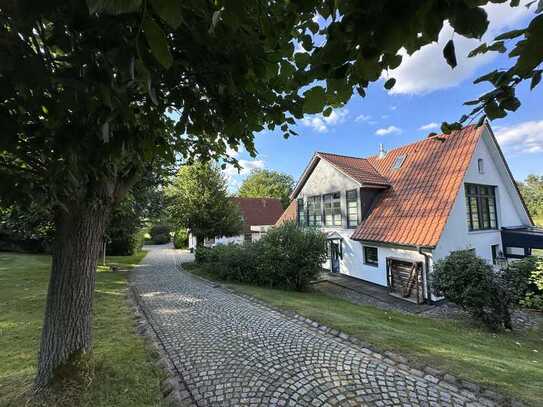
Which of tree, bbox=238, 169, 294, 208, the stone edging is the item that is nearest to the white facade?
the stone edging

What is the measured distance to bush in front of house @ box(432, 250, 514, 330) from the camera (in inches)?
327

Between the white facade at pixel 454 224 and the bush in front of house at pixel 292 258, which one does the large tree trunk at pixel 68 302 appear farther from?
the white facade at pixel 454 224

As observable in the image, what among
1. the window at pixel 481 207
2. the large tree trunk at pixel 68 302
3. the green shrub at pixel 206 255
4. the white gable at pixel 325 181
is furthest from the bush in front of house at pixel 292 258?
the large tree trunk at pixel 68 302

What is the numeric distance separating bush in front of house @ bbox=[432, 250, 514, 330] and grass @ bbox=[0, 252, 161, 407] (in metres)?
8.77

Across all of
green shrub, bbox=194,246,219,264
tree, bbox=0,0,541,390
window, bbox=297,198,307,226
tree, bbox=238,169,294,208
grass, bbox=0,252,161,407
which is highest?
tree, bbox=238,169,294,208

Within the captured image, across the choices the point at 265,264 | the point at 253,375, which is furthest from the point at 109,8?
the point at 265,264

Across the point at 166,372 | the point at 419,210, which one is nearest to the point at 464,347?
the point at 166,372

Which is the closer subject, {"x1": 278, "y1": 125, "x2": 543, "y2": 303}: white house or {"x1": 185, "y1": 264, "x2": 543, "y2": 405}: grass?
{"x1": 185, "y1": 264, "x2": 543, "y2": 405}: grass

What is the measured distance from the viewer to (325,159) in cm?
1738

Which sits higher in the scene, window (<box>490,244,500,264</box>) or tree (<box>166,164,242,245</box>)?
tree (<box>166,164,242,245</box>)

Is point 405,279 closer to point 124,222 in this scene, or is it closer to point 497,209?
point 497,209

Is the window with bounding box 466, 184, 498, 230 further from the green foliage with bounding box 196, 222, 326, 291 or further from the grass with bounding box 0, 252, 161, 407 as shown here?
the grass with bounding box 0, 252, 161, 407

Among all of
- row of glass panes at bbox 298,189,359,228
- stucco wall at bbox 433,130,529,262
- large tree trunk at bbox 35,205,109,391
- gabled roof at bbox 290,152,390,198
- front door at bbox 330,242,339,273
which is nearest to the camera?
large tree trunk at bbox 35,205,109,391

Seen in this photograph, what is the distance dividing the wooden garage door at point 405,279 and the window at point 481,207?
375 centimetres
